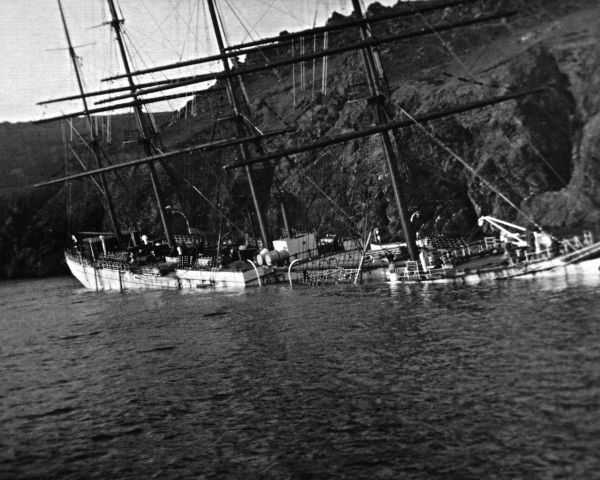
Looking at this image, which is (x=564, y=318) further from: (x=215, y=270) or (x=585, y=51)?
(x=585, y=51)

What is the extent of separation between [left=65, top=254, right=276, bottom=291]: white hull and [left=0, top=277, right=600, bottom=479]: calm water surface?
1312 centimetres

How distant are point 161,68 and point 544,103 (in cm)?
3881

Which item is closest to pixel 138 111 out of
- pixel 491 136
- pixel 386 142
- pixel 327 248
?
pixel 327 248

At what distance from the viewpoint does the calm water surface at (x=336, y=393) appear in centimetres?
1534

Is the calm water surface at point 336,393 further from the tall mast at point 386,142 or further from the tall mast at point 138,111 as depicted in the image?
the tall mast at point 138,111

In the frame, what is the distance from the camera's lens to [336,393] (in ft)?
66.7

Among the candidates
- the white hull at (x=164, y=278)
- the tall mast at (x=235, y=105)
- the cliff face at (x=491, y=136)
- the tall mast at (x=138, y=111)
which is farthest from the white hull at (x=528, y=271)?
the tall mast at (x=138, y=111)

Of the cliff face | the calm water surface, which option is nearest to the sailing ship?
the calm water surface

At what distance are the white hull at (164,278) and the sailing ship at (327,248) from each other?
0.11m

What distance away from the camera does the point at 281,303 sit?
38969 millimetres

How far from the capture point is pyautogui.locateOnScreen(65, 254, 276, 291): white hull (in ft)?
163

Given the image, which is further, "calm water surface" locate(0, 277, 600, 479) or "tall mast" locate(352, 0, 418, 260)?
"tall mast" locate(352, 0, 418, 260)

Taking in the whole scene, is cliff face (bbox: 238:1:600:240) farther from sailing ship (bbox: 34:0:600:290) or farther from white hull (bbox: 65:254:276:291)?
white hull (bbox: 65:254:276:291)

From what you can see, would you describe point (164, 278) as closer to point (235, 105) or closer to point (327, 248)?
point (327, 248)
